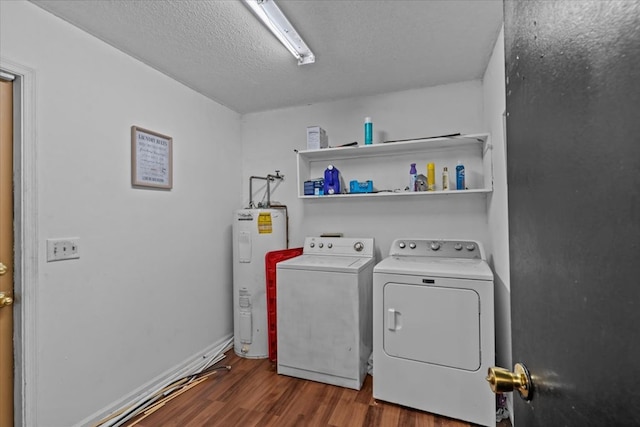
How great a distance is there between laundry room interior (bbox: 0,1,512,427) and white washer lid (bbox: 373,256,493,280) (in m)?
0.17

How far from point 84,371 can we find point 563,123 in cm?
242

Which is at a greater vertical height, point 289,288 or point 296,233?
point 296,233

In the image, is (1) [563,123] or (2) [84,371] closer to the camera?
(1) [563,123]

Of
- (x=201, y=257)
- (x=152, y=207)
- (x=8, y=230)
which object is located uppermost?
(x=152, y=207)

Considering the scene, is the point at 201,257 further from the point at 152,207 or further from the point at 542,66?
the point at 542,66

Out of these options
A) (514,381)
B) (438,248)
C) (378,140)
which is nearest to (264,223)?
(378,140)

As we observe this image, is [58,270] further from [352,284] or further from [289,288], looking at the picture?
[352,284]

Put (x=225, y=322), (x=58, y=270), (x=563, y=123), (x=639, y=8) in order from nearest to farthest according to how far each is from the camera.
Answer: (x=639, y=8), (x=563, y=123), (x=58, y=270), (x=225, y=322)

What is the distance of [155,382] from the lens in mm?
2154

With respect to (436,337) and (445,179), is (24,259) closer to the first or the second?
(436,337)

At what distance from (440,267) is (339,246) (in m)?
0.98

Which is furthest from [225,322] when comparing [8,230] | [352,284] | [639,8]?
[639,8]

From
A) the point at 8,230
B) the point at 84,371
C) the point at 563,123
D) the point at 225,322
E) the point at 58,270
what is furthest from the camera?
the point at 225,322

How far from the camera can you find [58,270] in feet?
5.27
